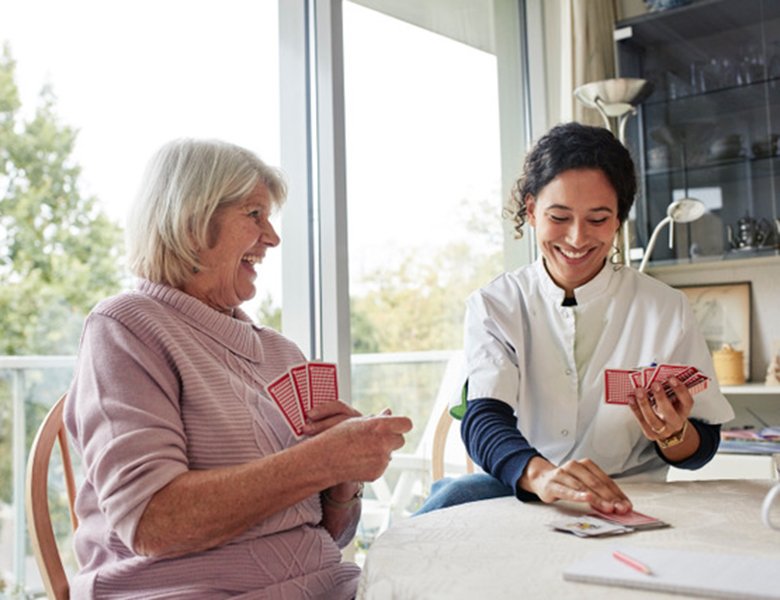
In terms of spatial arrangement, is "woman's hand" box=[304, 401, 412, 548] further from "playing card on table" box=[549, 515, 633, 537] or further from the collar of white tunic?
the collar of white tunic

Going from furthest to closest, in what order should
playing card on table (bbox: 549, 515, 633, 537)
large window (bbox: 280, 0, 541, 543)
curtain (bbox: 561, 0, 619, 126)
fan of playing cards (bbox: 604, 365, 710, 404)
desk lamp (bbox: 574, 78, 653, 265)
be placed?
curtain (bbox: 561, 0, 619, 126)
desk lamp (bbox: 574, 78, 653, 265)
large window (bbox: 280, 0, 541, 543)
fan of playing cards (bbox: 604, 365, 710, 404)
playing card on table (bbox: 549, 515, 633, 537)

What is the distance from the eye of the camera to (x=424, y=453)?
3.21 metres

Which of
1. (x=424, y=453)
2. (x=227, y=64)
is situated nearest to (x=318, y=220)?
(x=227, y=64)

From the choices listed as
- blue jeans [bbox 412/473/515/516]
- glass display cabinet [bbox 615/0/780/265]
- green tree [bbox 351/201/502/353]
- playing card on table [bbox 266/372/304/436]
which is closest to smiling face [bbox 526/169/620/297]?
blue jeans [bbox 412/473/515/516]

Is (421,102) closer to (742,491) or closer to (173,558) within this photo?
(742,491)

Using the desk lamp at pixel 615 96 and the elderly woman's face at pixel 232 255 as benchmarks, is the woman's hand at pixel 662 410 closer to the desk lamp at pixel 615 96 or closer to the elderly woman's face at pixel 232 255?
the elderly woman's face at pixel 232 255

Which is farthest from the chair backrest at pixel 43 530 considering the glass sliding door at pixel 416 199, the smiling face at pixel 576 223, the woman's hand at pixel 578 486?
the glass sliding door at pixel 416 199

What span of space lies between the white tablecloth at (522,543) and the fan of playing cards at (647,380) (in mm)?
183

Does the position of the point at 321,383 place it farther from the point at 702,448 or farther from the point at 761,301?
the point at 761,301

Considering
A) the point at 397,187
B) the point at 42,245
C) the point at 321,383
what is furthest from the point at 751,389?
the point at 42,245

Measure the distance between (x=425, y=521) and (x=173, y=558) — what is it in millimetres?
381

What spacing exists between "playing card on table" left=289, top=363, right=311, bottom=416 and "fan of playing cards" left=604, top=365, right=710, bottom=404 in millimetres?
576

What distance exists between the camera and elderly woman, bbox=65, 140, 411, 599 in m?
1.13

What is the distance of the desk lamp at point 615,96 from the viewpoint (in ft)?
10.2
